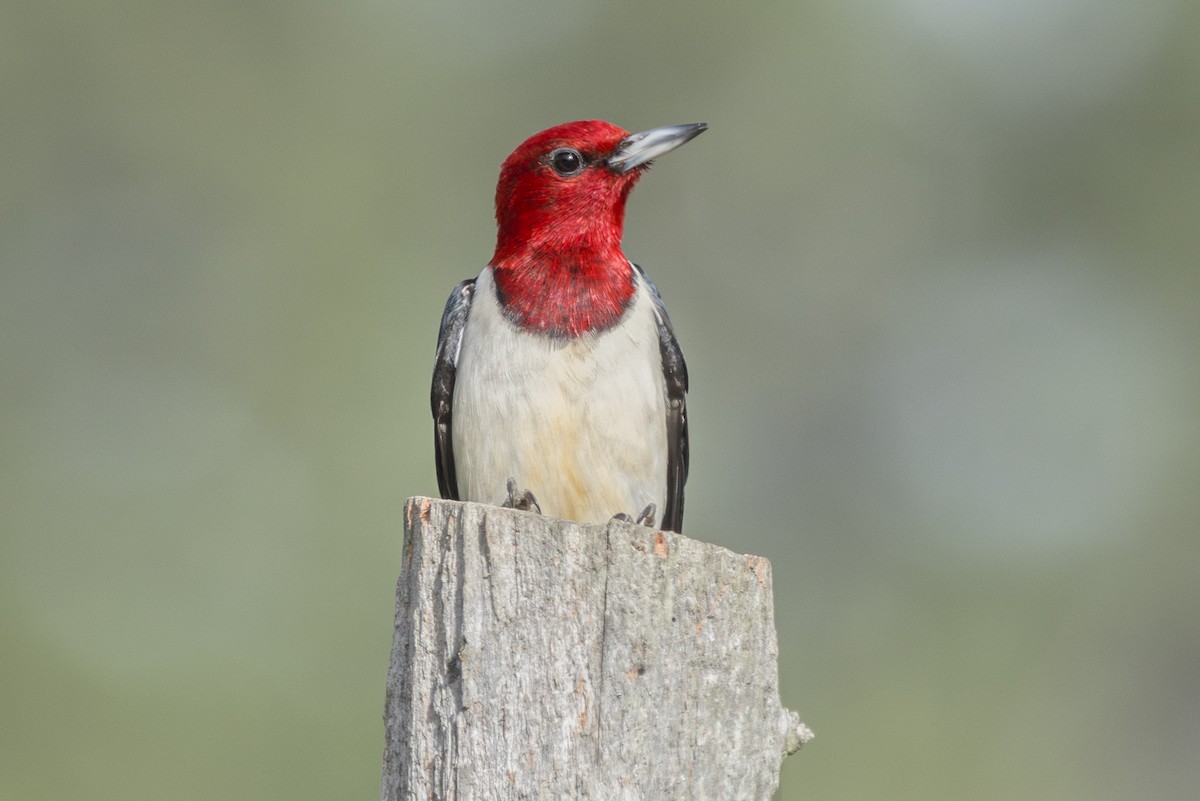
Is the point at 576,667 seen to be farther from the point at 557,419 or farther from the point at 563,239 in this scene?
the point at 563,239

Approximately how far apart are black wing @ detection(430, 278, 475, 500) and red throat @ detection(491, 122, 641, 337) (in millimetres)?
212

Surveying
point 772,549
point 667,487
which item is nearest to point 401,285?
point 772,549

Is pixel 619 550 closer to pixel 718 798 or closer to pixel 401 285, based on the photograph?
pixel 718 798

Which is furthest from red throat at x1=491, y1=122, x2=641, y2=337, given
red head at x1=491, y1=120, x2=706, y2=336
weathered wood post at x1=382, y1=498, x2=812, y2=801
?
weathered wood post at x1=382, y1=498, x2=812, y2=801

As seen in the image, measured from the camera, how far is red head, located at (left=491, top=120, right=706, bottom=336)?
580 centimetres

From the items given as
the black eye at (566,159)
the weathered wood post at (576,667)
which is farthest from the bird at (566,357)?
the weathered wood post at (576,667)

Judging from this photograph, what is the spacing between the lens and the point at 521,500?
518 cm

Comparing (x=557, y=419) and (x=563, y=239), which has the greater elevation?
(x=563, y=239)

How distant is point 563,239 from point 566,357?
2.11ft

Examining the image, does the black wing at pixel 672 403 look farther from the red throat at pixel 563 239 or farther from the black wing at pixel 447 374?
the black wing at pixel 447 374

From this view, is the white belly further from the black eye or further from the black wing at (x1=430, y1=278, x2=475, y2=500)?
the black eye

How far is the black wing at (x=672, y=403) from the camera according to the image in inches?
243

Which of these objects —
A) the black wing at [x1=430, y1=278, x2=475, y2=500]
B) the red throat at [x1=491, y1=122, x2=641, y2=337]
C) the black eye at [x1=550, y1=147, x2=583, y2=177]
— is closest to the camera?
the red throat at [x1=491, y1=122, x2=641, y2=337]

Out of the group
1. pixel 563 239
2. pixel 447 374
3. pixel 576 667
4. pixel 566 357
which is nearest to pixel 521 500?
pixel 566 357
